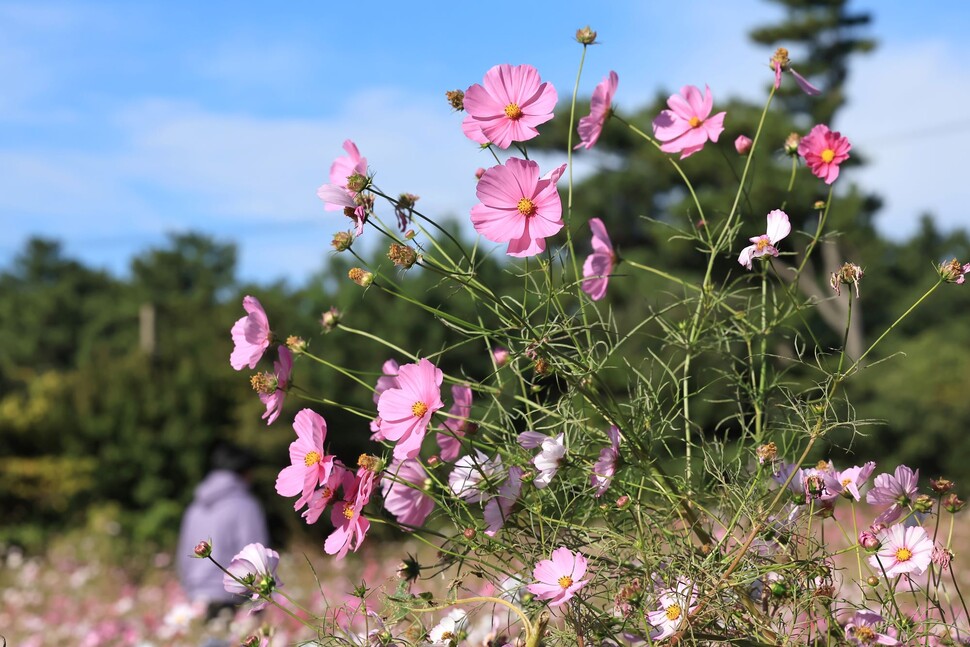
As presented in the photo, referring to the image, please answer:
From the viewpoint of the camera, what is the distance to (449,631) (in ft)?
3.86

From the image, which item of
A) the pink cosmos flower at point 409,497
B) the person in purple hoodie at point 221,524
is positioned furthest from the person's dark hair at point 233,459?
the pink cosmos flower at point 409,497

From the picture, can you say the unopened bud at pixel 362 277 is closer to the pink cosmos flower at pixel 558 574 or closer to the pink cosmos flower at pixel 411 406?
the pink cosmos flower at pixel 411 406

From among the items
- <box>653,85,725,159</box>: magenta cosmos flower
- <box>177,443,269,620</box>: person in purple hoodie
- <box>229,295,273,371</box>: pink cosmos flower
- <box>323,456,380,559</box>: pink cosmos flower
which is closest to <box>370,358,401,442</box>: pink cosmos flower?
<box>323,456,380,559</box>: pink cosmos flower

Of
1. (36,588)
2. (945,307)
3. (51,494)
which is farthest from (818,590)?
(945,307)

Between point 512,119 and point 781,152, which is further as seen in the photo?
point 781,152

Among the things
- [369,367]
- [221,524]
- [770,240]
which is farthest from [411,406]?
[369,367]

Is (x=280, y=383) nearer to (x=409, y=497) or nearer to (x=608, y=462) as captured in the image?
(x=409, y=497)

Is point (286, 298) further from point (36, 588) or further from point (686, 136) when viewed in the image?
point (686, 136)

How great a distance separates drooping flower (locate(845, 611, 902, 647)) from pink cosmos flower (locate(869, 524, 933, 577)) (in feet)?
0.19

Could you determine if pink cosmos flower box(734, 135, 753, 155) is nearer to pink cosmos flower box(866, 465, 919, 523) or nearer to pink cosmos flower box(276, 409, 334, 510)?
pink cosmos flower box(866, 465, 919, 523)

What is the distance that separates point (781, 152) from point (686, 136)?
17cm

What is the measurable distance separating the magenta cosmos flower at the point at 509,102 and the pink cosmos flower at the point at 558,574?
0.48 meters

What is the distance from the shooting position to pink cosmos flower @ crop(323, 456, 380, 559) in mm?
1141

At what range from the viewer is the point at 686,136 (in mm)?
1467
